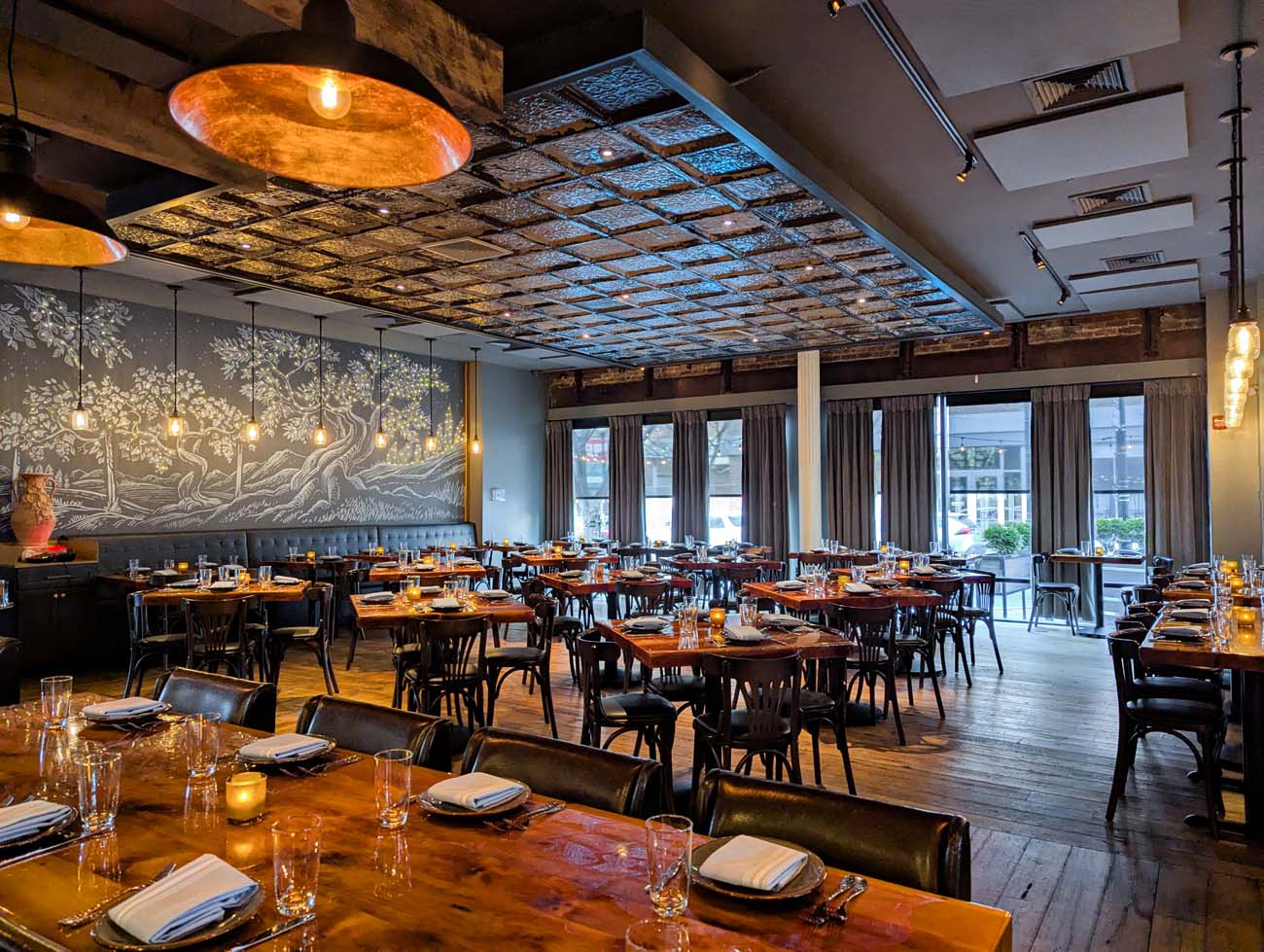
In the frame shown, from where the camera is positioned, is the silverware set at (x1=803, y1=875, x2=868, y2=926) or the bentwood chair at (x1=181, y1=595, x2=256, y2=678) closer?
the silverware set at (x1=803, y1=875, x2=868, y2=926)

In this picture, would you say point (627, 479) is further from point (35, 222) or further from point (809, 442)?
point (35, 222)

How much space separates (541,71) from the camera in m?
4.00

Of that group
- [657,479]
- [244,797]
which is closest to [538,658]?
[244,797]

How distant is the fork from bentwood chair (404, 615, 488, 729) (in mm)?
3074

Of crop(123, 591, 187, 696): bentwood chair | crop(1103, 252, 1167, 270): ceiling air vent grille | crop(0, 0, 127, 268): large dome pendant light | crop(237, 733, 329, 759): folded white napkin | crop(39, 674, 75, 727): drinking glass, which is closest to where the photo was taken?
crop(237, 733, 329, 759): folded white napkin

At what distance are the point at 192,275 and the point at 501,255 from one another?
3.64 metres

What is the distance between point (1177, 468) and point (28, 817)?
37.3 ft

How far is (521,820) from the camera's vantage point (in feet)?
5.98

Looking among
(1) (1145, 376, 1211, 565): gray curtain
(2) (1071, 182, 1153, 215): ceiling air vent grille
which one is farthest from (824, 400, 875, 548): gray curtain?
(2) (1071, 182, 1153, 215): ceiling air vent grille

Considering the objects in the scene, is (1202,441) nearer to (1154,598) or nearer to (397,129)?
(1154,598)

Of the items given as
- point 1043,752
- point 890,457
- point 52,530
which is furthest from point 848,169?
point 52,530

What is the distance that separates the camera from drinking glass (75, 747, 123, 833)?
5.68 ft

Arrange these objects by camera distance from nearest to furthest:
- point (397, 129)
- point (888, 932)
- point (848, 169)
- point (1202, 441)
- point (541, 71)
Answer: point (888, 932) < point (397, 129) < point (541, 71) < point (848, 169) < point (1202, 441)

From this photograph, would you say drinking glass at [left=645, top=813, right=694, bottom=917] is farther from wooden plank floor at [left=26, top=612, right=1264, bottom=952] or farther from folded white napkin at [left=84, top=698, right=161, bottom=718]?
wooden plank floor at [left=26, top=612, right=1264, bottom=952]
